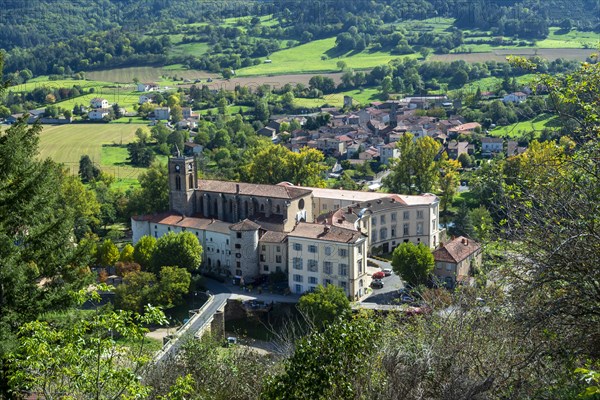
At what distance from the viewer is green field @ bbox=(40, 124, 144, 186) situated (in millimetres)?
55938

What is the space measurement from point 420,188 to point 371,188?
449 centimetres

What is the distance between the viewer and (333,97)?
85.6 meters

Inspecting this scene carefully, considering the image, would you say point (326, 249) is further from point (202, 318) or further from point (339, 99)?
point (339, 99)

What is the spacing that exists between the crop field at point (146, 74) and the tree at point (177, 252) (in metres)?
71.3

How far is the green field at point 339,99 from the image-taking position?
8144 centimetres

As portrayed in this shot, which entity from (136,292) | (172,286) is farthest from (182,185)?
(136,292)

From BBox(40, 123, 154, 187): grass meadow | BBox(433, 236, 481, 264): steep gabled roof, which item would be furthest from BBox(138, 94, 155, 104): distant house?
BBox(433, 236, 481, 264): steep gabled roof

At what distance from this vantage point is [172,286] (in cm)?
2962

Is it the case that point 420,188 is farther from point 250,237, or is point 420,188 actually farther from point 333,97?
point 333,97

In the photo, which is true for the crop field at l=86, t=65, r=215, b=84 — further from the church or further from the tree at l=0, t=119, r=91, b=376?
the tree at l=0, t=119, r=91, b=376

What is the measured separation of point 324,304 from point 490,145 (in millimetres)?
33460

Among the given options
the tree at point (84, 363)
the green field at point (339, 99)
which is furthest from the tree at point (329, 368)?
the green field at point (339, 99)

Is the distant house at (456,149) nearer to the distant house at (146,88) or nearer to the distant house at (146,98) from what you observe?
the distant house at (146,98)

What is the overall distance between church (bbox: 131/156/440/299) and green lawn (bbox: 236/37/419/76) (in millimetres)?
64414
